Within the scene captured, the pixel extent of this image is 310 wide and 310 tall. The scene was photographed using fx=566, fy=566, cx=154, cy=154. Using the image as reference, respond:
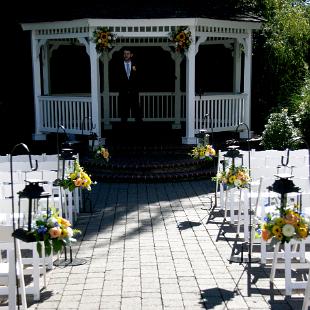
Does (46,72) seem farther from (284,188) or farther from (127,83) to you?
(284,188)

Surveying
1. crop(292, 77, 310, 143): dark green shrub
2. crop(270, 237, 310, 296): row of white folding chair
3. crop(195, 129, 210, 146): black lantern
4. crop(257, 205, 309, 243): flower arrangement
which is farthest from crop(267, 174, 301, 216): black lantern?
crop(292, 77, 310, 143): dark green shrub

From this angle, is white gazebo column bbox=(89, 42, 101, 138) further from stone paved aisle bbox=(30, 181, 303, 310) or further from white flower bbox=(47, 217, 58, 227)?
white flower bbox=(47, 217, 58, 227)

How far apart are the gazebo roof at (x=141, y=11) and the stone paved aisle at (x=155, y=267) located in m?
5.83

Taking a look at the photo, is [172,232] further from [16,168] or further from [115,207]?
[16,168]

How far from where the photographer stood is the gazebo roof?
14.8 meters

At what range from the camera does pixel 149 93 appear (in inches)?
711

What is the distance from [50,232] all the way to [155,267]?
211 centimetres

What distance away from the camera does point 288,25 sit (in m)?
18.9

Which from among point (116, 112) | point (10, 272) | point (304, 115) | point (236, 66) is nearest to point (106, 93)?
point (116, 112)

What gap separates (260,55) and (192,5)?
3.76 m

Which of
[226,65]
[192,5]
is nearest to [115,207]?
[192,5]

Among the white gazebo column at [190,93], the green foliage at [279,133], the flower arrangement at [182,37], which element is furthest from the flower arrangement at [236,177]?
the flower arrangement at [182,37]

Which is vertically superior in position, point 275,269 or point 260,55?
point 260,55

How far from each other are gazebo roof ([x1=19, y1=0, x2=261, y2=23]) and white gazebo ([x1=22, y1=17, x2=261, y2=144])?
0.13m
